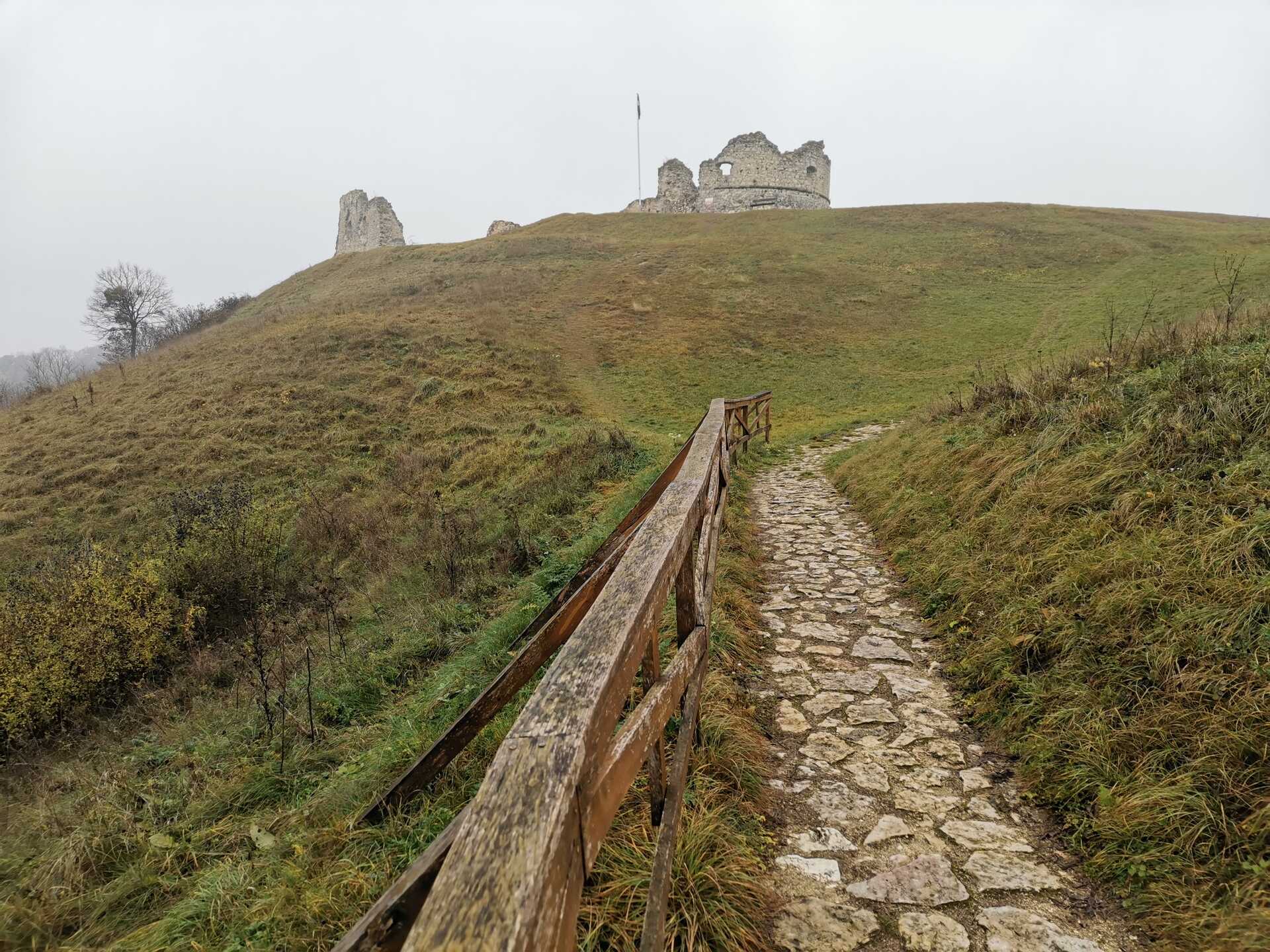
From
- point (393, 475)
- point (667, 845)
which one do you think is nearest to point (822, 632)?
point (667, 845)

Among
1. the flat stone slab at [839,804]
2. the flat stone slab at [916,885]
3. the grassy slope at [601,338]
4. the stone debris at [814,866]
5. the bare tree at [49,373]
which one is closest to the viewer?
the flat stone slab at [916,885]

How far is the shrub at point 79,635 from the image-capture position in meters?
5.71

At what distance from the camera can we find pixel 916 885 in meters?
2.20

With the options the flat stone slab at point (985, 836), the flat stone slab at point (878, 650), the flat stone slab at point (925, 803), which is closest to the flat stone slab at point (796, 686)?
the flat stone slab at point (878, 650)

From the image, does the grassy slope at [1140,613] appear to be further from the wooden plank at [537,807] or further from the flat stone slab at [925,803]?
the wooden plank at [537,807]

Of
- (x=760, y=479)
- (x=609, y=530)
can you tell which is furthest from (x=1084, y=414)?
(x=760, y=479)

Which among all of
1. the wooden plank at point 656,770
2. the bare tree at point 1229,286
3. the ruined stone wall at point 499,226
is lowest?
the wooden plank at point 656,770

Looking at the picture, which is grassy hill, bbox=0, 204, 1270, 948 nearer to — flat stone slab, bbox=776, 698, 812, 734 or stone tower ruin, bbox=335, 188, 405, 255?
flat stone slab, bbox=776, 698, 812, 734

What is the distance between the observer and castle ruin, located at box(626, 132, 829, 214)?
49312 millimetres

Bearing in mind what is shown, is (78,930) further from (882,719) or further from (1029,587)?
(1029,587)

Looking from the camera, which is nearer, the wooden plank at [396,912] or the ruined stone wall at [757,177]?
the wooden plank at [396,912]

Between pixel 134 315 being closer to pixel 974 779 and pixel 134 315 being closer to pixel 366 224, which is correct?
pixel 366 224

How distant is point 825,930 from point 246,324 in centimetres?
3190

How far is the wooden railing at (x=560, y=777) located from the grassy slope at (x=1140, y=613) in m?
1.73
